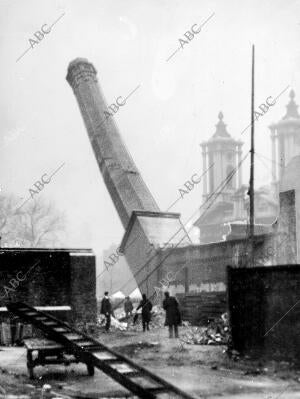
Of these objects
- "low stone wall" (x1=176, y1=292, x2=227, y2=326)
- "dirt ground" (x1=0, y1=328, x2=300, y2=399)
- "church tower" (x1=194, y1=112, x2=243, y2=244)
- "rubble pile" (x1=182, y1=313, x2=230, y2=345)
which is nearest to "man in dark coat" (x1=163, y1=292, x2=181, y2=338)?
"rubble pile" (x1=182, y1=313, x2=230, y2=345)

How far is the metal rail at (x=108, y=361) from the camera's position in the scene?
6680 millimetres

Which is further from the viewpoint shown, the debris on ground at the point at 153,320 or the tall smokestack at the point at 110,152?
the tall smokestack at the point at 110,152

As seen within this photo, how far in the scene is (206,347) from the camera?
1407cm

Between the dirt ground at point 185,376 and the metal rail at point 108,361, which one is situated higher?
the metal rail at point 108,361

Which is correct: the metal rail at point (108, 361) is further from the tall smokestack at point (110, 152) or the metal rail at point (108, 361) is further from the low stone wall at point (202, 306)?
the tall smokestack at point (110, 152)

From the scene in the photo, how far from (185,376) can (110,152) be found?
83.6 ft

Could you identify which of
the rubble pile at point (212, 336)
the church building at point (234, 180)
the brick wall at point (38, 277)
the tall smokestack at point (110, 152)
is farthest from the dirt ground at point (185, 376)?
the church building at point (234, 180)

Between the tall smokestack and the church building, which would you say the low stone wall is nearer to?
the tall smokestack

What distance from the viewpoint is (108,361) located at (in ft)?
25.9

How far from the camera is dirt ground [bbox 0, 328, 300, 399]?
326 inches

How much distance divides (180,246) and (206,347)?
51.5 ft

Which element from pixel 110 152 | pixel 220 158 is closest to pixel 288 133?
pixel 220 158

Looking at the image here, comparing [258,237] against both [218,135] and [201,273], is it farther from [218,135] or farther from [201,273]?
[218,135]

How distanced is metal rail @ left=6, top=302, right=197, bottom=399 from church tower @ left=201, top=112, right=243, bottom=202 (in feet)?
218
